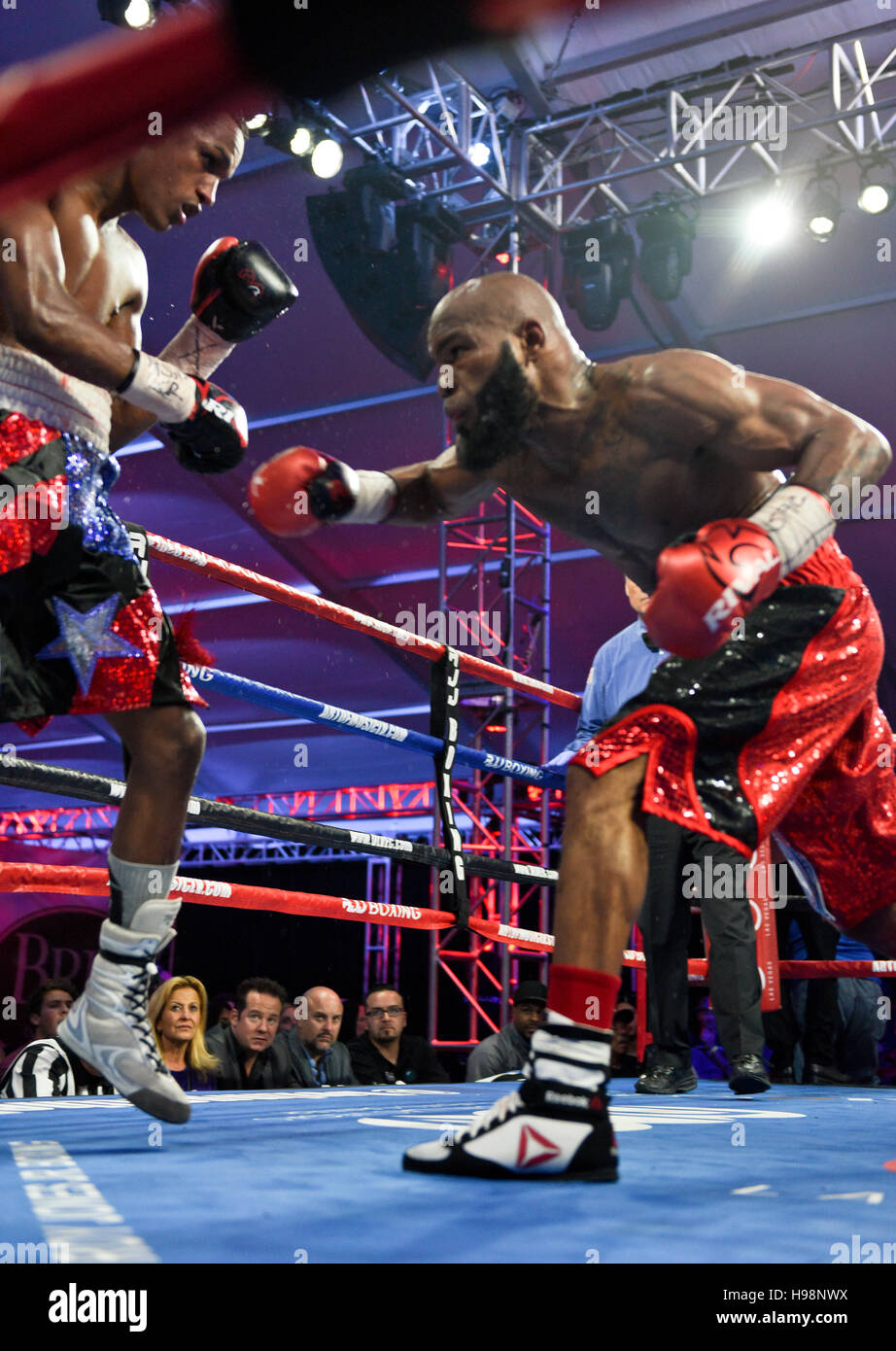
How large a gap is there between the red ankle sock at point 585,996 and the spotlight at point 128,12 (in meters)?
4.12

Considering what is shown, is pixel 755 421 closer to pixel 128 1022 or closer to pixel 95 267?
pixel 95 267

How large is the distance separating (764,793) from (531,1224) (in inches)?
20.3

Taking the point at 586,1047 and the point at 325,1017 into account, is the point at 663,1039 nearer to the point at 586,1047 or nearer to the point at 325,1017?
the point at 325,1017

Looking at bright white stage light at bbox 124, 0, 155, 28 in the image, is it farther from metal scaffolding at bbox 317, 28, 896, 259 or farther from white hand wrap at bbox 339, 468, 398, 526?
white hand wrap at bbox 339, 468, 398, 526

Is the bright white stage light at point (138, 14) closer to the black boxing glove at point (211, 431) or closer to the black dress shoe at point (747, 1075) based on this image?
the black boxing glove at point (211, 431)

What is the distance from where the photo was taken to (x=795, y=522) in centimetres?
115

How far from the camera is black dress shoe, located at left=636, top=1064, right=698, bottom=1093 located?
8.21 ft

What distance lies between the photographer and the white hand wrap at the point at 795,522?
113 centimetres

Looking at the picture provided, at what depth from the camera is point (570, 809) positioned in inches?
43.6

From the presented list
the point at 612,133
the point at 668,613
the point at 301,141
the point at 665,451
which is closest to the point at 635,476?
the point at 665,451

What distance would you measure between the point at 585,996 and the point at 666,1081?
1603mm

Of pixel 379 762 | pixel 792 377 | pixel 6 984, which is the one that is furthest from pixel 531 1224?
pixel 379 762

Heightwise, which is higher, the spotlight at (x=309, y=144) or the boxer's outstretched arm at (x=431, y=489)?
the spotlight at (x=309, y=144)

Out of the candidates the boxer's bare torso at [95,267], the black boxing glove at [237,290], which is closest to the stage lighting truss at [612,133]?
the black boxing glove at [237,290]
